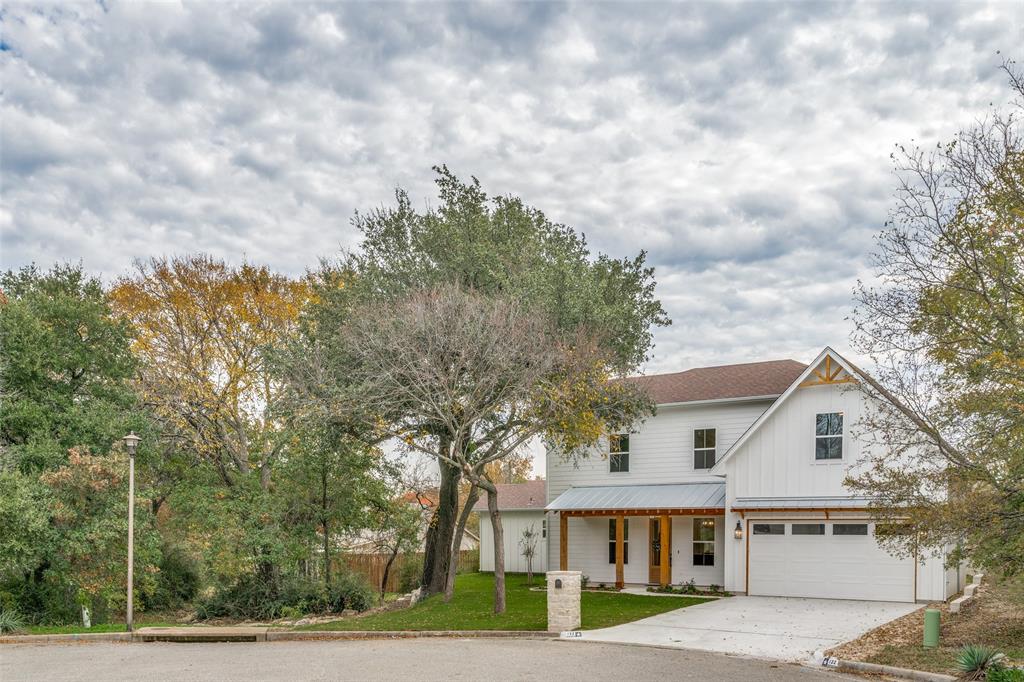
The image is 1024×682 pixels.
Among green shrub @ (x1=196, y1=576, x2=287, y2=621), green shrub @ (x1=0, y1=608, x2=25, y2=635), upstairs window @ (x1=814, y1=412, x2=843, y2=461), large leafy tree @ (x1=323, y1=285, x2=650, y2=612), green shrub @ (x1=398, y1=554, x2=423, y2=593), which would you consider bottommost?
green shrub @ (x1=398, y1=554, x2=423, y2=593)

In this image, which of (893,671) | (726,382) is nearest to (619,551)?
(726,382)

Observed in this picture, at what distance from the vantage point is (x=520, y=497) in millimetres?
30766

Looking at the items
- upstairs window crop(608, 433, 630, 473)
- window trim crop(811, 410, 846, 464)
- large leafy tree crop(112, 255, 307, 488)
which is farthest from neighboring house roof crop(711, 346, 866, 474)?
large leafy tree crop(112, 255, 307, 488)

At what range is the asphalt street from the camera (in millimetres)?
10844

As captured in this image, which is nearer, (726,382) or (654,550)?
(654,550)

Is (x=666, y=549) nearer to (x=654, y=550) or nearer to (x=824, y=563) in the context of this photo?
(x=654, y=550)

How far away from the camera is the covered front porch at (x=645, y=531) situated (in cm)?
2277

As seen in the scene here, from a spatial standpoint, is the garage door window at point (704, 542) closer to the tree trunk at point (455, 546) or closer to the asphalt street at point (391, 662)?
the tree trunk at point (455, 546)

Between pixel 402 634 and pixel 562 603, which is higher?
pixel 562 603

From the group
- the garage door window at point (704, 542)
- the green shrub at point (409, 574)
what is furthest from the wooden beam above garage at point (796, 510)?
the green shrub at point (409, 574)

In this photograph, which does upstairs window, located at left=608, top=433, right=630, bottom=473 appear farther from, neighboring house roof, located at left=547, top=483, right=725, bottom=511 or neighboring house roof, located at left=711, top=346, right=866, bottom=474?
neighboring house roof, located at left=711, top=346, right=866, bottom=474

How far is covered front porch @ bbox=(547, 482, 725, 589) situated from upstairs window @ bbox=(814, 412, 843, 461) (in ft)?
10.0

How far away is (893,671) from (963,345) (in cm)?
463

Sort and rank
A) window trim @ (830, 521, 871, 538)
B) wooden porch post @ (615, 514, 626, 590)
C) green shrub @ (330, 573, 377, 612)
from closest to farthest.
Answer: window trim @ (830, 521, 871, 538) < green shrub @ (330, 573, 377, 612) < wooden porch post @ (615, 514, 626, 590)
